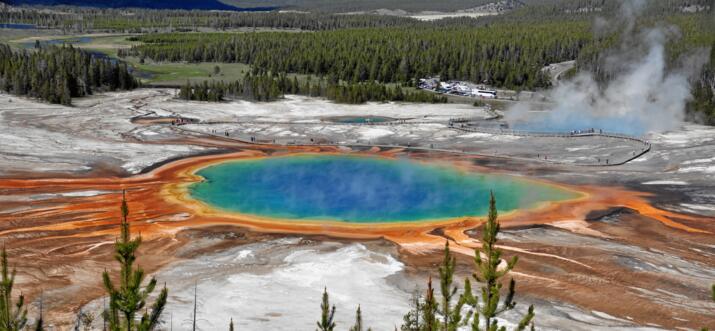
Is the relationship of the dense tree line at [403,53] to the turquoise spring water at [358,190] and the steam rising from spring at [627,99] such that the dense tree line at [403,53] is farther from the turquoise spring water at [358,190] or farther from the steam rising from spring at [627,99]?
the turquoise spring water at [358,190]

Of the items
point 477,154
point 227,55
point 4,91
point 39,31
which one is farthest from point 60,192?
point 39,31

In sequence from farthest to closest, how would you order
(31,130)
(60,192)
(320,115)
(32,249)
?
(320,115)
(31,130)
(60,192)
(32,249)

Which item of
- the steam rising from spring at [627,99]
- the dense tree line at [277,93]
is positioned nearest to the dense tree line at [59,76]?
the dense tree line at [277,93]

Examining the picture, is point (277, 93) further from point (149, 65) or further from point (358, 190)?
point (149, 65)

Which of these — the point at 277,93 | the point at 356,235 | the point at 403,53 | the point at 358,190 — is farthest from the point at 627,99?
the point at 356,235

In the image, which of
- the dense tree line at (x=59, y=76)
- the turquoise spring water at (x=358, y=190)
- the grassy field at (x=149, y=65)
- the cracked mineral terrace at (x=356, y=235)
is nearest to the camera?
the cracked mineral terrace at (x=356, y=235)

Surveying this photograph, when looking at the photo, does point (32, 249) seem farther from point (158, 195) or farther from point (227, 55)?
point (227, 55)
